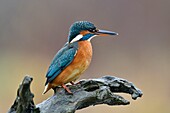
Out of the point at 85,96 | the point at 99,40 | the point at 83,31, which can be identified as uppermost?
the point at 99,40

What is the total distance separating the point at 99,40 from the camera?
4.58 m

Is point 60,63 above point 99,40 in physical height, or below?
below

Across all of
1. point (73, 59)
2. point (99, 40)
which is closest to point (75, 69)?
point (73, 59)

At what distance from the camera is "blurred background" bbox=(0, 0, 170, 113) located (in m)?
4.06

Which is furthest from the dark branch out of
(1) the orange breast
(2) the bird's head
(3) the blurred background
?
(3) the blurred background

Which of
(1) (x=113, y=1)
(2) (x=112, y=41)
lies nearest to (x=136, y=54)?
(2) (x=112, y=41)

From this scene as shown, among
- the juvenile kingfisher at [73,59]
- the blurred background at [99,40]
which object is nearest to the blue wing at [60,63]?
the juvenile kingfisher at [73,59]

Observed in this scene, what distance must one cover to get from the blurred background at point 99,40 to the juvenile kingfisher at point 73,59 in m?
2.13

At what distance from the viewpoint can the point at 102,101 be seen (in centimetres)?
165

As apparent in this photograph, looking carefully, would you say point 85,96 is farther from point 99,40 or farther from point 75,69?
point 99,40

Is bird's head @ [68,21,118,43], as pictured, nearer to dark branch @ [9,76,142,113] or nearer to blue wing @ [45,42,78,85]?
blue wing @ [45,42,78,85]

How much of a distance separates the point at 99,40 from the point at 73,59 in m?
2.88

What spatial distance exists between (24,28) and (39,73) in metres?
0.74

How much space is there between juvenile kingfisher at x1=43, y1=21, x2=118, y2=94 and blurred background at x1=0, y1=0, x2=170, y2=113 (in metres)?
2.13
